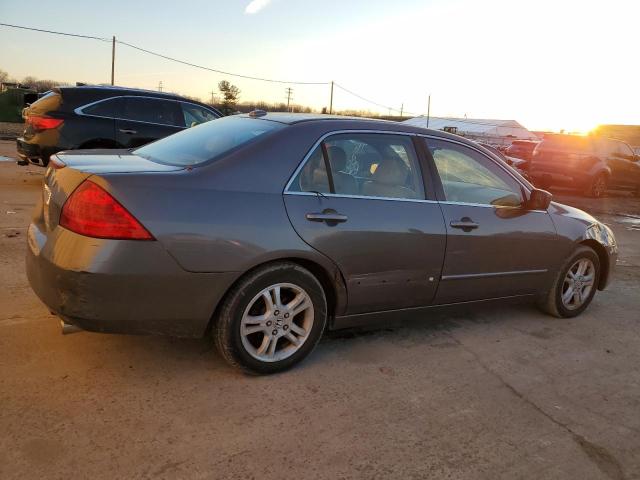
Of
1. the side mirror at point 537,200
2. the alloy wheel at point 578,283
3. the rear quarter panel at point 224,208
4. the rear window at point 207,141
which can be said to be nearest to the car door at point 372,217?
the rear quarter panel at point 224,208

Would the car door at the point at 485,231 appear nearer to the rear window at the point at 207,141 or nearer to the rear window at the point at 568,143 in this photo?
the rear window at the point at 207,141

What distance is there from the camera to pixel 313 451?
264 cm

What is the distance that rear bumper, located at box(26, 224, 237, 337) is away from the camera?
275cm

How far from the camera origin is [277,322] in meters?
3.26

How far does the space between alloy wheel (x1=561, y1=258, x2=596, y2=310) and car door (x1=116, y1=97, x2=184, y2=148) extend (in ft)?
21.1

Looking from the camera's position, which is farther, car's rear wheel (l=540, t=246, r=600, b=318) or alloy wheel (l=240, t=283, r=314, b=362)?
car's rear wheel (l=540, t=246, r=600, b=318)

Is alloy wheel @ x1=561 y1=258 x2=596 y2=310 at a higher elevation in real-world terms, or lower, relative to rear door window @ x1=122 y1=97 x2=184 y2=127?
lower

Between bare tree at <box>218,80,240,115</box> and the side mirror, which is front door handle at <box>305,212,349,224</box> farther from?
bare tree at <box>218,80,240,115</box>

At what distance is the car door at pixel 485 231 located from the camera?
13.0ft

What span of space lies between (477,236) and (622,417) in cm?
147

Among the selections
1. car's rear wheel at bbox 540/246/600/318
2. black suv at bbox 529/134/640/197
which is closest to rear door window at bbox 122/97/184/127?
car's rear wheel at bbox 540/246/600/318

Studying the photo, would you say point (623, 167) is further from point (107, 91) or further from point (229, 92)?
point (229, 92)

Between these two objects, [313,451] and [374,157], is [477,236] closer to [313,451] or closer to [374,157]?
[374,157]

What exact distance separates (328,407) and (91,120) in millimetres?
6876
